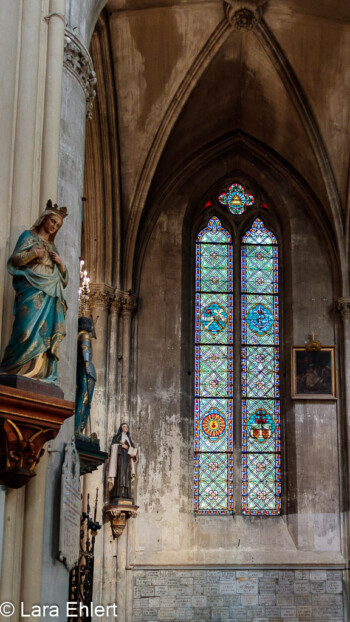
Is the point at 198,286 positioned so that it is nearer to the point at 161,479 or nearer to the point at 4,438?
the point at 161,479

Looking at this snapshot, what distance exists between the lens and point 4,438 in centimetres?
789

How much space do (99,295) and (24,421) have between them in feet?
35.8

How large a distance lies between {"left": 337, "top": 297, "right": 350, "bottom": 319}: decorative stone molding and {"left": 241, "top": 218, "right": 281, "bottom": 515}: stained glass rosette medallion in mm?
1415

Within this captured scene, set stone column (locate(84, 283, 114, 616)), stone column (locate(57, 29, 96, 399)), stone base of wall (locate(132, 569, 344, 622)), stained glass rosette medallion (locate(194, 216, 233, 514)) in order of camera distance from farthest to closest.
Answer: stained glass rosette medallion (locate(194, 216, 233, 514)) → stone base of wall (locate(132, 569, 344, 622)) → stone column (locate(84, 283, 114, 616)) → stone column (locate(57, 29, 96, 399))

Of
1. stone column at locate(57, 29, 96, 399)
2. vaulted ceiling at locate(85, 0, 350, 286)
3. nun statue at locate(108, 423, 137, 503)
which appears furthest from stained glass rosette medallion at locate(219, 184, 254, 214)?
stone column at locate(57, 29, 96, 399)

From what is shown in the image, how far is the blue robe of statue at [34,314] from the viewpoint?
799 centimetres

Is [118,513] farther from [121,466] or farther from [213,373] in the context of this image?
[213,373]

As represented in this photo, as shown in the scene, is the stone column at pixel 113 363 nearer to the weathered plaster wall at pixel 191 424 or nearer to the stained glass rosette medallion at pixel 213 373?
the weathered plaster wall at pixel 191 424

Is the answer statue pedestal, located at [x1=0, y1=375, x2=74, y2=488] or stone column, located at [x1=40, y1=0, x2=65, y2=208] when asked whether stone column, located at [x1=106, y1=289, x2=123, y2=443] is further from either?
statue pedestal, located at [x1=0, y1=375, x2=74, y2=488]

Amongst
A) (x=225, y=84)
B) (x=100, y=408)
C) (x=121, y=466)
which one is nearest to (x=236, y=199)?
(x=225, y=84)

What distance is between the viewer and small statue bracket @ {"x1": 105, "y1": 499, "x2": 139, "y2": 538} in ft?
57.2

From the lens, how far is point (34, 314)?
804cm

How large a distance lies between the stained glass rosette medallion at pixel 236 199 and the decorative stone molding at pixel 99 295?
3935mm

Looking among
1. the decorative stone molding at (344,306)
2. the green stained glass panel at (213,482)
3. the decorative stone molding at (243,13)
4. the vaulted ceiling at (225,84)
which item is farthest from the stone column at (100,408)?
the decorative stone molding at (243,13)
